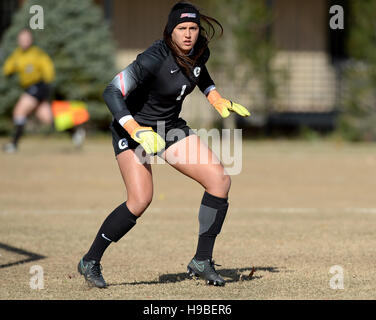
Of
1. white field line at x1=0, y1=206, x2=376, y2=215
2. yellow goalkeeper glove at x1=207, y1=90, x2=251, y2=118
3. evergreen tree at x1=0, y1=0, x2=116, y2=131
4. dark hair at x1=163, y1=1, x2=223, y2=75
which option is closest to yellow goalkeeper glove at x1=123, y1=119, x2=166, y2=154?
dark hair at x1=163, y1=1, x2=223, y2=75

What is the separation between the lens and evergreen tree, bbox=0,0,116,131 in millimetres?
19969

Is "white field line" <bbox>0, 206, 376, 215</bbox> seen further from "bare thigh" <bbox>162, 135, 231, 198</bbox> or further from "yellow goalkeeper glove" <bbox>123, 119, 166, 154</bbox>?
"yellow goalkeeper glove" <bbox>123, 119, 166, 154</bbox>

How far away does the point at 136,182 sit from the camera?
21.0 feet

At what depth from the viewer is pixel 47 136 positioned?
2069cm

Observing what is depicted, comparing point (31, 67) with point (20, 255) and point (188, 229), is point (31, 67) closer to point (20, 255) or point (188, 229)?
point (188, 229)

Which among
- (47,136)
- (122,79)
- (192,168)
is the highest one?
(122,79)

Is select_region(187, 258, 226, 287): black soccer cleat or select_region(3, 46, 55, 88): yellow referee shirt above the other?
select_region(3, 46, 55, 88): yellow referee shirt

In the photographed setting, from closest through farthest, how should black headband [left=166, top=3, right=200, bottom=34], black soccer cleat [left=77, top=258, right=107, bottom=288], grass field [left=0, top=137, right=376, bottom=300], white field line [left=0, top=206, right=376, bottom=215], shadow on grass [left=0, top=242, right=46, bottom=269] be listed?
1. black headband [left=166, top=3, right=200, bottom=34]
2. black soccer cleat [left=77, top=258, right=107, bottom=288]
3. grass field [left=0, top=137, right=376, bottom=300]
4. shadow on grass [left=0, top=242, right=46, bottom=269]
5. white field line [left=0, top=206, right=376, bottom=215]

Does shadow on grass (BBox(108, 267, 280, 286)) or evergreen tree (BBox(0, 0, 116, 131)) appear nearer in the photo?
shadow on grass (BBox(108, 267, 280, 286))

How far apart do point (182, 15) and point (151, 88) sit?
1.88 ft

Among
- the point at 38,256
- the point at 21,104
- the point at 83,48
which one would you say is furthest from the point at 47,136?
the point at 38,256

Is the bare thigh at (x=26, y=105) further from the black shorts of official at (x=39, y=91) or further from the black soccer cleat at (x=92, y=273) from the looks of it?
the black soccer cleat at (x=92, y=273)

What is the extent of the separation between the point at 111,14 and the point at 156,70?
1627cm
